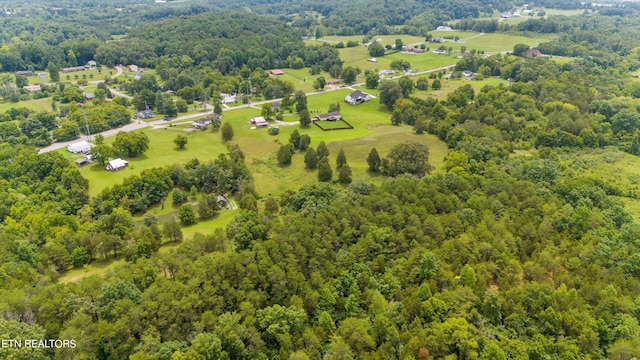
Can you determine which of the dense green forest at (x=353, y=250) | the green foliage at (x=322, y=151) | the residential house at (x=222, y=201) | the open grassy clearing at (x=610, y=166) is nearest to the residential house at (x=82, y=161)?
the dense green forest at (x=353, y=250)

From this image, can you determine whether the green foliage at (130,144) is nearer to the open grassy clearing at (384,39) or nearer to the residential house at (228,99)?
the residential house at (228,99)

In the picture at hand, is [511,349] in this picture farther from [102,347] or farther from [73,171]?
[73,171]

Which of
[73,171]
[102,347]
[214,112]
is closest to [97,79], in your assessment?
[214,112]

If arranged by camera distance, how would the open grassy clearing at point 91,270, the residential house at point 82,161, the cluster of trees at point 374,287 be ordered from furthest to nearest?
the residential house at point 82,161
the open grassy clearing at point 91,270
the cluster of trees at point 374,287

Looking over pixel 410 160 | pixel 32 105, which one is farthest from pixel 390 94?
pixel 32 105

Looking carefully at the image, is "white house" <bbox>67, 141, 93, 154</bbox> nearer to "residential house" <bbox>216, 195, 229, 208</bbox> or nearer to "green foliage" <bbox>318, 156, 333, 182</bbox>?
"residential house" <bbox>216, 195, 229, 208</bbox>
